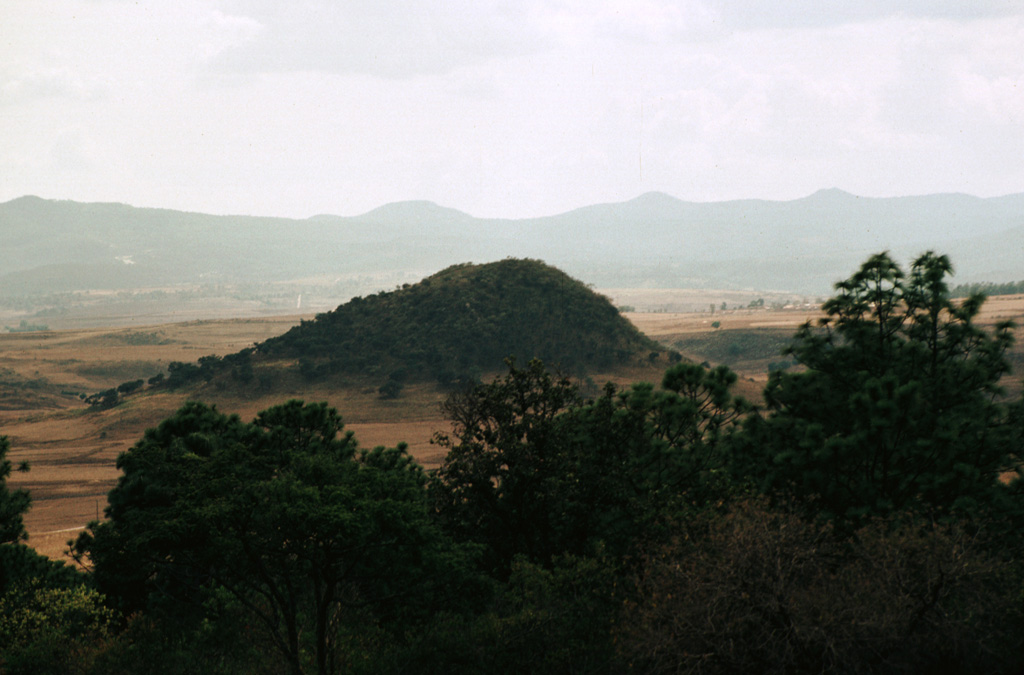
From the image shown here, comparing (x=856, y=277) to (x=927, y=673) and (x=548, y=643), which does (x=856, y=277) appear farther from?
(x=548, y=643)

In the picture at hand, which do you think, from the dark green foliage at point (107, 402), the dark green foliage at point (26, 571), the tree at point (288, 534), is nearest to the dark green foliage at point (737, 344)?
the dark green foliage at point (107, 402)

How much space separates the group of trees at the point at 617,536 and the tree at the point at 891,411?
2.5 inches

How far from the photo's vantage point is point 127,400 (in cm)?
7369

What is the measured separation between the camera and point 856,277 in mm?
20359

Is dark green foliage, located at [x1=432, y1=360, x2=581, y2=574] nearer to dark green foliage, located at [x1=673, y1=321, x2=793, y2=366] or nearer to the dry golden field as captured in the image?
the dry golden field

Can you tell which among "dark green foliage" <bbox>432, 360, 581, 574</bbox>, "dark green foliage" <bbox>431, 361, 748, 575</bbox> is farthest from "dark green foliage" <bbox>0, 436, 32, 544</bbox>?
"dark green foliage" <bbox>432, 360, 581, 574</bbox>

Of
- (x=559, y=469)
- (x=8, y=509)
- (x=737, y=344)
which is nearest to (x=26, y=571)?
(x=8, y=509)

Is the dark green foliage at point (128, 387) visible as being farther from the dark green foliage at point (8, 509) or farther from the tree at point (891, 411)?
the tree at point (891, 411)

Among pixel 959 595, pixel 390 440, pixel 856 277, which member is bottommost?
pixel 390 440

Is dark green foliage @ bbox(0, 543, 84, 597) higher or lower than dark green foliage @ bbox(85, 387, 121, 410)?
higher

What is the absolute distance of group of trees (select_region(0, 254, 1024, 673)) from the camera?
13.7 m

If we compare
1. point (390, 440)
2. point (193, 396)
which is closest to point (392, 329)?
point (193, 396)

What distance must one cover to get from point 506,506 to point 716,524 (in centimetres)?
596

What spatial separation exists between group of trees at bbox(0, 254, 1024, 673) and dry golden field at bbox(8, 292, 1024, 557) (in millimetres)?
17368
